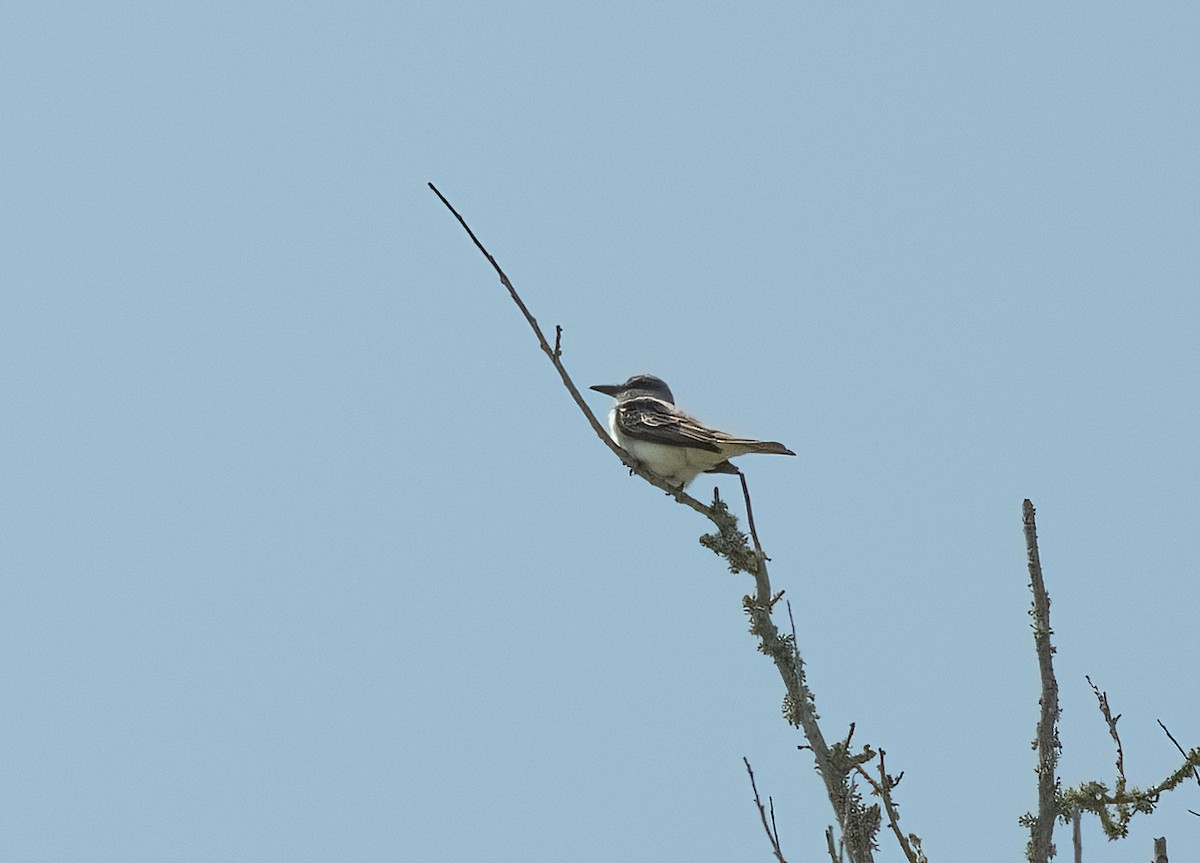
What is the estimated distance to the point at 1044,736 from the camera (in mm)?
6215

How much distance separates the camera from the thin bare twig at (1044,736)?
20.2ft

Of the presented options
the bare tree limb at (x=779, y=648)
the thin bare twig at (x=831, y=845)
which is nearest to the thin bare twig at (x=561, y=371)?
the bare tree limb at (x=779, y=648)

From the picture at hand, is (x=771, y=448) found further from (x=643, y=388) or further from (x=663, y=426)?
(x=643, y=388)

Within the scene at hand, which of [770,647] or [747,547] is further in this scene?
[747,547]

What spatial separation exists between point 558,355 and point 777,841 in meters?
2.78

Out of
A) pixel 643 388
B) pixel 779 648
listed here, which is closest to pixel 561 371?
pixel 779 648

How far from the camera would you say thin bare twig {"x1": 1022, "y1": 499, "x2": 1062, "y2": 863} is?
20.2 ft

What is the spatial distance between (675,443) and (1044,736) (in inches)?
199

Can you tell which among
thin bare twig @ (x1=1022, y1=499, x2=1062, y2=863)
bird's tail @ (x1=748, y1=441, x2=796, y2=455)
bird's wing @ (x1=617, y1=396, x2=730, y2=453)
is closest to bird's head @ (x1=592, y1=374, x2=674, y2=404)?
bird's wing @ (x1=617, y1=396, x2=730, y2=453)

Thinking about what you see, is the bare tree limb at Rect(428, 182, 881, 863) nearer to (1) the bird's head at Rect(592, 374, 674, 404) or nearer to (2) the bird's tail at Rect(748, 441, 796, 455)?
(2) the bird's tail at Rect(748, 441, 796, 455)

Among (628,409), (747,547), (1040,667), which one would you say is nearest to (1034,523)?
(1040,667)

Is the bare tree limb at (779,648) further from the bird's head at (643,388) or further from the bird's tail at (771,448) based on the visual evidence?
the bird's head at (643,388)

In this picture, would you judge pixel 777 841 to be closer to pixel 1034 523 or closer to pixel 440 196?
pixel 1034 523

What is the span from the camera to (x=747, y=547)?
308 inches
